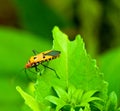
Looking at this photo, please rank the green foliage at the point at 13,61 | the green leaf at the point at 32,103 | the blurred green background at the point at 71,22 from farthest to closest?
the blurred green background at the point at 71,22
the green foliage at the point at 13,61
the green leaf at the point at 32,103

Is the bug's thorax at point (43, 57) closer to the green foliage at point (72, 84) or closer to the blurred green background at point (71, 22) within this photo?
the green foliage at point (72, 84)

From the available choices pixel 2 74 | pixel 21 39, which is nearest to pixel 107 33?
pixel 21 39

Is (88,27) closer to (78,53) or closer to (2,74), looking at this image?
(2,74)

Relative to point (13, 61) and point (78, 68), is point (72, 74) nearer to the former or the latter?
point (78, 68)

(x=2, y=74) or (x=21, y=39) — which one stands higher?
(x=21, y=39)

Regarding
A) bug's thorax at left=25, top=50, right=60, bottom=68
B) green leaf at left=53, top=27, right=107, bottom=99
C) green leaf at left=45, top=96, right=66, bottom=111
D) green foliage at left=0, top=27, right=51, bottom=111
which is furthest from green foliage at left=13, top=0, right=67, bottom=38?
green leaf at left=45, top=96, right=66, bottom=111

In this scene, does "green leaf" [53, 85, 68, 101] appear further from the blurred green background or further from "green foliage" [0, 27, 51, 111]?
the blurred green background

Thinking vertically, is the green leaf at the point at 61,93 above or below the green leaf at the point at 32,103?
above

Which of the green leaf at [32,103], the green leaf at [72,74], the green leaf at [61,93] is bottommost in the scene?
the green leaf at [32,103]

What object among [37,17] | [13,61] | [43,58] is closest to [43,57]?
[43,58]

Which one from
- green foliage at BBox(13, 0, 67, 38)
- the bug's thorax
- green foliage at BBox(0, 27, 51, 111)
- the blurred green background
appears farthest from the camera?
green foliage at BBox(13, 0, 67, 38)

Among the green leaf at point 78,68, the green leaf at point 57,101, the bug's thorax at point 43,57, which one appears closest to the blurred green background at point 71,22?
the bug's thorax at point 43,57
